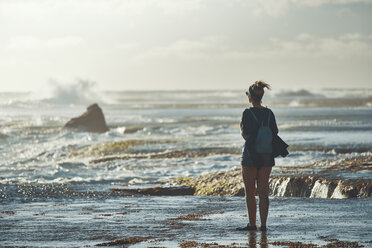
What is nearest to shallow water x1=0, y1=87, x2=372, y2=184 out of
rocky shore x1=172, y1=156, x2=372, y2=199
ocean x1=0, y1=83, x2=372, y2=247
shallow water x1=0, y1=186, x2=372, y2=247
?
ocean x1=0, y1=83, x2=372, y2=247

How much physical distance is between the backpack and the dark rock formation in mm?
32686

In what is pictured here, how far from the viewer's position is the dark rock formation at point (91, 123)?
4066 cm

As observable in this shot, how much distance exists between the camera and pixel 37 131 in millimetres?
44188

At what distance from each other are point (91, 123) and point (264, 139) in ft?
109

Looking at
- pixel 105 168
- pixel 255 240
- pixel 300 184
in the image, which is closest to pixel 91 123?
pixel 105 168

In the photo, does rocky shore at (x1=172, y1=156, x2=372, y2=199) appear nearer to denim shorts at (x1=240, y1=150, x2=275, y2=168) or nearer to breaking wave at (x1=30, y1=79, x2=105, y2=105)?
denim shorts at (x1=240, y1=150, x2=275, y2=168)

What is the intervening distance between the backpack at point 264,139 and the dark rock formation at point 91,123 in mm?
32686

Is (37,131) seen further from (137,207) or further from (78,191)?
(137,207)

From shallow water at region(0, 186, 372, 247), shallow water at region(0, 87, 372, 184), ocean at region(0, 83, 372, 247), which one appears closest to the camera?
shallow water at region(0, 186, 372, 247)

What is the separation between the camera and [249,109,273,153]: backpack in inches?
335

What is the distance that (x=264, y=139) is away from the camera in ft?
28.0

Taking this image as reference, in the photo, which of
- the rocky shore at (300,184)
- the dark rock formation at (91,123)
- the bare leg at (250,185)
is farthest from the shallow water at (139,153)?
the bare leg at (250,185)

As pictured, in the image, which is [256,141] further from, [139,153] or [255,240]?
[139,153]

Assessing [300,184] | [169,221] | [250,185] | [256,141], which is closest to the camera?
[256,141]
